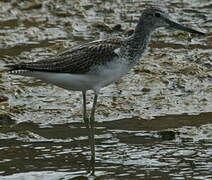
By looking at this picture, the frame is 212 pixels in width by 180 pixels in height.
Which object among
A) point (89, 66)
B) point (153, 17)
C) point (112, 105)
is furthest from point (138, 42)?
point (112, 105)

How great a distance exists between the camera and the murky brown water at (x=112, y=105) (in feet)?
29.8

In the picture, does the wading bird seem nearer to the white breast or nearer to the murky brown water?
the white breast

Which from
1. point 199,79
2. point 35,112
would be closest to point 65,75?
point 35,112

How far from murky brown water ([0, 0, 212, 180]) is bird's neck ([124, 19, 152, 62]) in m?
1.16

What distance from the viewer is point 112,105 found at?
11.2 meters

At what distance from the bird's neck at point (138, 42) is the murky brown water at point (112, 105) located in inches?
45.8

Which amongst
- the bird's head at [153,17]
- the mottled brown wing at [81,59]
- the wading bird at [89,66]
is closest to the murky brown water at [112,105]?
the wading bird at [89,66]

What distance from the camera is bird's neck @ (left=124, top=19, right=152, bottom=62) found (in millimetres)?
9688

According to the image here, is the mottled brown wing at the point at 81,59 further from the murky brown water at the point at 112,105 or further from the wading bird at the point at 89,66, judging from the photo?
the murky brown water at the point at 112,105

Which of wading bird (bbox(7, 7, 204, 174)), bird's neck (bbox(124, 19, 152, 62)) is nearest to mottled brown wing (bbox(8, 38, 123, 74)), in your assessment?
wading bird (bbox(7, 7, 204, 174))

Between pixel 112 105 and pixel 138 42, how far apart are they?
165cm

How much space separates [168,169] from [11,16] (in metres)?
7.55

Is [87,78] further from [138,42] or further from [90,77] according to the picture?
[138,42]

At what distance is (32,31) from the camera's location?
571 inches
